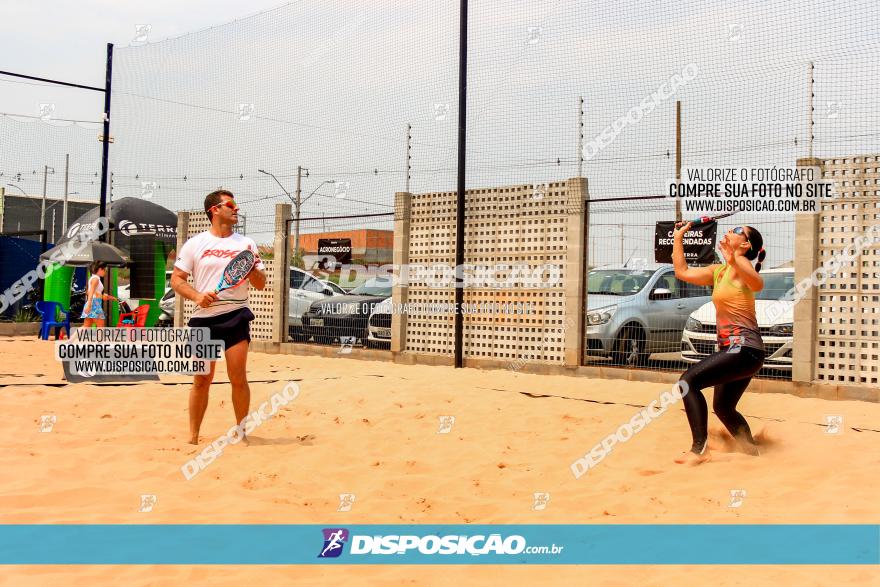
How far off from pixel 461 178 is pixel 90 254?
924 centimetres

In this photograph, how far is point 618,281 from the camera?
11.3 m

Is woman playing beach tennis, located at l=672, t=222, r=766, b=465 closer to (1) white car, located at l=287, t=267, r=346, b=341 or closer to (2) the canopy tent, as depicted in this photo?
(1) white car, located at l=287, t=267, r=346, b=341

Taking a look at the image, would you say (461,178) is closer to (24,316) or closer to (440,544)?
(440,544)

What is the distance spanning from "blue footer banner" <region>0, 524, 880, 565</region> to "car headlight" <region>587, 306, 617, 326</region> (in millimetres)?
6586

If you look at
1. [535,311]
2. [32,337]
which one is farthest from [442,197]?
[32,337]

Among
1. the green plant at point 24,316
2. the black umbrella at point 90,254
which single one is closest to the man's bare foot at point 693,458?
the black umbrella at point 90,254

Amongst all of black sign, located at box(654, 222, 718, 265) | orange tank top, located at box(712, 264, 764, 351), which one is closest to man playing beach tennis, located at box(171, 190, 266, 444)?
orange tank top, located at box(712, 264, 764, 351)

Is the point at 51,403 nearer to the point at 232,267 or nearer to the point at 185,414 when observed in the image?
the point at 185,414

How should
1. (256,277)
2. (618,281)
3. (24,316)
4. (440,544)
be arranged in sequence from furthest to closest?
(24,316) → (618,281) → (256,277) → (440,544)

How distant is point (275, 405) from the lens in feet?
24.9

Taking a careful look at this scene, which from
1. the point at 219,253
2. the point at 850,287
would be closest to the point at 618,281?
the point at 850,287

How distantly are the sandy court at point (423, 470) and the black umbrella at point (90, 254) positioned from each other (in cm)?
860

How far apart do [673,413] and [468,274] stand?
5.18 meters

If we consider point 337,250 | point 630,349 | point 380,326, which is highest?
point 337,250
